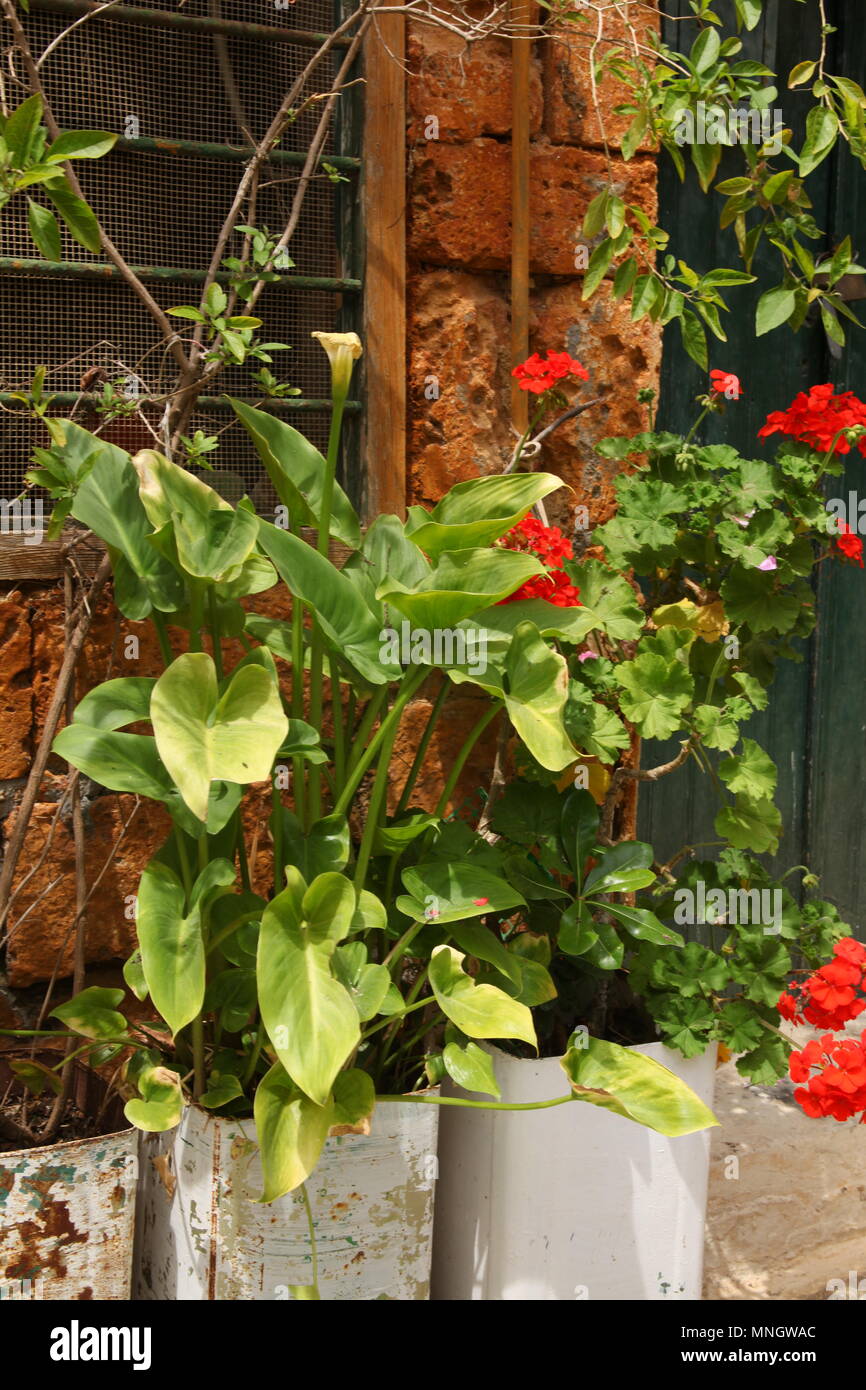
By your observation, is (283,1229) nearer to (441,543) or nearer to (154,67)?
(441,543)

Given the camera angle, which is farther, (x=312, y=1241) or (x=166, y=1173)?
(x=166, y=1173)

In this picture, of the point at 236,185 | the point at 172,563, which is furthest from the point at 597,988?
the point at 236,185

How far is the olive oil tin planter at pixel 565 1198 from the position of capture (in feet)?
6.46

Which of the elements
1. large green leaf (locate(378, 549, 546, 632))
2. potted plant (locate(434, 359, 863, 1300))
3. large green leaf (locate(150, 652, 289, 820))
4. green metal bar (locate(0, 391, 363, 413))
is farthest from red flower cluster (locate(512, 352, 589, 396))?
large green leaf (locate(150, 652, 289, 820))

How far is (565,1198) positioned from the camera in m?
1.99

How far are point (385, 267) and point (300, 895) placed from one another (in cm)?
114

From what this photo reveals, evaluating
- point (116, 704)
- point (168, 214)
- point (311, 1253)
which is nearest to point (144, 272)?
point (168, 214)

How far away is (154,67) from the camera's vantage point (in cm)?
209

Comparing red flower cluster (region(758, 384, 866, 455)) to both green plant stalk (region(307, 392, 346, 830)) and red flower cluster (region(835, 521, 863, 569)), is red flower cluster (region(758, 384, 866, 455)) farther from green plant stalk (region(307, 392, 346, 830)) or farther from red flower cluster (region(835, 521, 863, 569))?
green plant stalk (region(307, 392, 346, 830))

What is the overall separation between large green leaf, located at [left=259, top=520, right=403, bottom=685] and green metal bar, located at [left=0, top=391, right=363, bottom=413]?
46cm

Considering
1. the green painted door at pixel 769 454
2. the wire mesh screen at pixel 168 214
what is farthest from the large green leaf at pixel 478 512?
the green painted door at pixel 769 454

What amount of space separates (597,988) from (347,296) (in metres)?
1.22

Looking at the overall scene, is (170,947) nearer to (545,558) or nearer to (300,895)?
(300,895)

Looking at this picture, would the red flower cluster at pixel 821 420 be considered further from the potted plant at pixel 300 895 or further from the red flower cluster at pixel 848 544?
the potted plant at pixel 300 895
